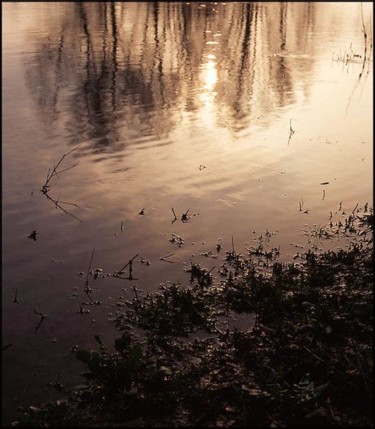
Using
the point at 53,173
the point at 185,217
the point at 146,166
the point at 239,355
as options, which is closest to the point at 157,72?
the point at 146,166

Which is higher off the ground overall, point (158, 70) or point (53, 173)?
point (158, 70)

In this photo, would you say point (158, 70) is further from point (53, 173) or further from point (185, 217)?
point (185, 217)

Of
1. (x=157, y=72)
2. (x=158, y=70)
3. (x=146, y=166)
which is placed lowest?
(x=146, y=166)

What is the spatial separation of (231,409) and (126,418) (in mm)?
1081

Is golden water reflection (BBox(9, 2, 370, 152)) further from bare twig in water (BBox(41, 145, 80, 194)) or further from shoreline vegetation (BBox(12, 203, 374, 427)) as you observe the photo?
shoreline vegetation (BBox(12, 203, 374, 427))

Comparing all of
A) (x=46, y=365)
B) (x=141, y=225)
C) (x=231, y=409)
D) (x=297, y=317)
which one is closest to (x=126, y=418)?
(x=231, y=409)

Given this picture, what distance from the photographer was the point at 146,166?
1350cm

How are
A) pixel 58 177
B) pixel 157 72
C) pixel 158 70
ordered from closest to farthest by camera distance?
pixel 58 177, pixel 157 72, pixel 158 70

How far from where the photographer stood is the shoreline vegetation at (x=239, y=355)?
5.08 m

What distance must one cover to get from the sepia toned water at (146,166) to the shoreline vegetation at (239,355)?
0.54 m

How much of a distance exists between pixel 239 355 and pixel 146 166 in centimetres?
807

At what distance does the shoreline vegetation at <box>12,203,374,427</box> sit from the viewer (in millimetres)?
5078

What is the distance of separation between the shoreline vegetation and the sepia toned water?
1.77 ft

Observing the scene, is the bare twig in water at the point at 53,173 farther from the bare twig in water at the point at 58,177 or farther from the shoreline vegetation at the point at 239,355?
the shoreline vegetation at the point at 239,355
